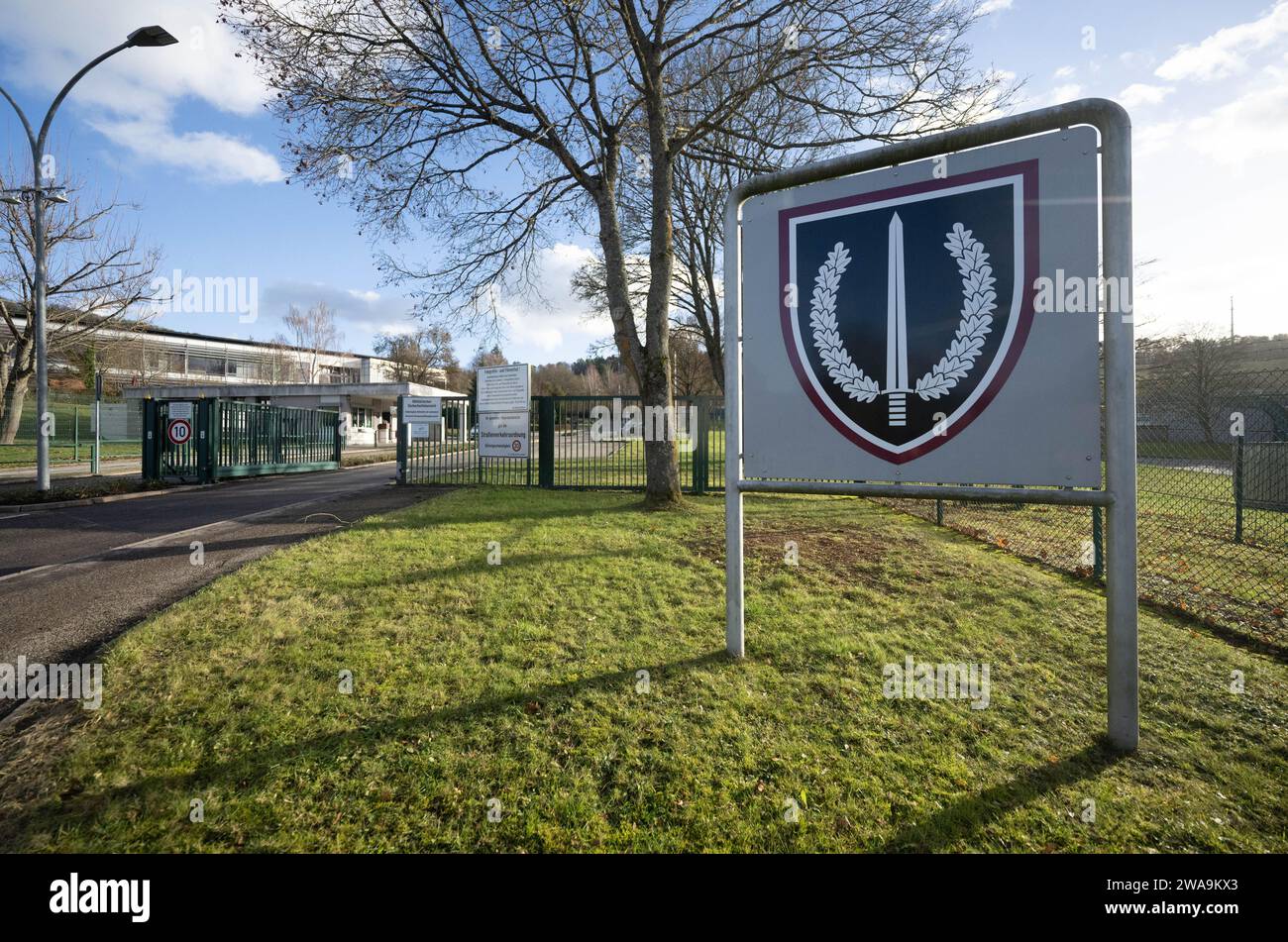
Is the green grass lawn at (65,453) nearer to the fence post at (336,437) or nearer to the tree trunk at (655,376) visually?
the fence post at (336,437)

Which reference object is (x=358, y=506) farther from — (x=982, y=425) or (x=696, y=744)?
(x=982, y=425)

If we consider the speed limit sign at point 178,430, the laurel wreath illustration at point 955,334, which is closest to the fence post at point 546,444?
the speed limit sign at point 178,430

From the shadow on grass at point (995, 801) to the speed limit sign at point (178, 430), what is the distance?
60.3 ft

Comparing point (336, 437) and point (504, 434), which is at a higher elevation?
point (336, 437)

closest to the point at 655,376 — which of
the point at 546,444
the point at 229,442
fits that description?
the point at 546,444

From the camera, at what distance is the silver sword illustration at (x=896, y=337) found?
3.46 meters

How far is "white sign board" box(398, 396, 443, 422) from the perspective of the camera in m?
14.5

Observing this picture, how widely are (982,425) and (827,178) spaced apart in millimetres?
2088

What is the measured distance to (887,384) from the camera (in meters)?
3.49

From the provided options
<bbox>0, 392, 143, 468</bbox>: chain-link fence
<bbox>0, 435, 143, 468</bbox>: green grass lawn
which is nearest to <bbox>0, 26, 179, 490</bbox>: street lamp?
<bbox>0, 435, 143, 468</bbox>: green grass lawn

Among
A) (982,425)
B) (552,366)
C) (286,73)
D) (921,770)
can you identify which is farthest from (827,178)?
(552,366)

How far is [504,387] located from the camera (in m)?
13.2

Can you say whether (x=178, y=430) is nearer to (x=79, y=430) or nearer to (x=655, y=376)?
(x=655, y=376)

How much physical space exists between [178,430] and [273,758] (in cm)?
1622
